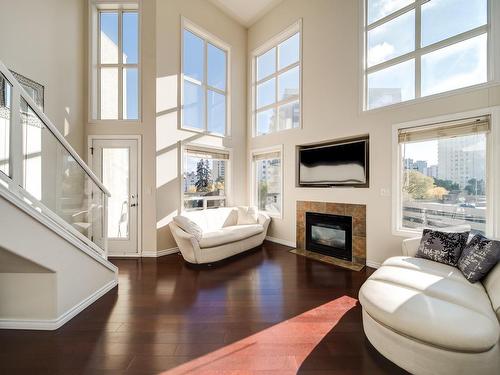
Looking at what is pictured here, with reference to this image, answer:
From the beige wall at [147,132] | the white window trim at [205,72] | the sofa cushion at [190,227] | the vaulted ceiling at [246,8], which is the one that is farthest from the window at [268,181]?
the vaulted ceiling at [246,8]

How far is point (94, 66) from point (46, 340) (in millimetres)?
4490

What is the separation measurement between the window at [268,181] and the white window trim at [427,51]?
2135 millimetres

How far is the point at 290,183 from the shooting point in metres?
4.87

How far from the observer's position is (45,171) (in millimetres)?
2279

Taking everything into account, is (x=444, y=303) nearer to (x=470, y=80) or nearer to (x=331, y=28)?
(x=470, y=80)

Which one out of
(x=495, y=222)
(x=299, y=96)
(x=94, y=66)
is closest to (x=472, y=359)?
(x=495, y=222)

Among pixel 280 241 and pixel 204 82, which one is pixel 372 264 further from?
pixel 204 82

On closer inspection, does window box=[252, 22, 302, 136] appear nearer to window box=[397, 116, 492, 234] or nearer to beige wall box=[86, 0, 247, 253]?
beige wall box=[86, 0, 247, 253]

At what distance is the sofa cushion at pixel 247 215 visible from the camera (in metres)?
4.89

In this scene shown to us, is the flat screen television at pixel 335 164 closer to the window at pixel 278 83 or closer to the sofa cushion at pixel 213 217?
the window at pixel 278 83

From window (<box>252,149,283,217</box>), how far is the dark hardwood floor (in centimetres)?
232

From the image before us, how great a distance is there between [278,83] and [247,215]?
10.6ft

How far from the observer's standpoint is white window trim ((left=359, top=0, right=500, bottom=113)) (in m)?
2.61

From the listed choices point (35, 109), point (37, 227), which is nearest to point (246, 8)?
point (35, 109)
